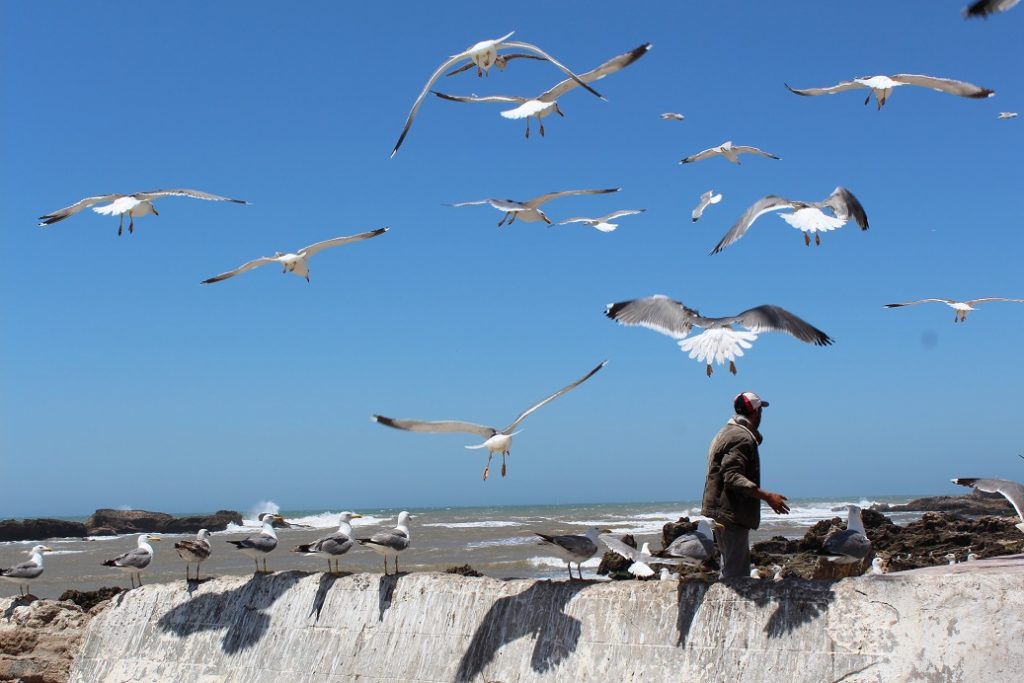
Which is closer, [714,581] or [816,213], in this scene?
[714,581]

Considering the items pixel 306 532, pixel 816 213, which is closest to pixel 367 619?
pixel 816 213

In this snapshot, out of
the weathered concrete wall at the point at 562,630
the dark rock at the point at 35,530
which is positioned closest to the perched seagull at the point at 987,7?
the weathered concrete wall at the point at 562,630

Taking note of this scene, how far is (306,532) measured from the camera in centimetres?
3167

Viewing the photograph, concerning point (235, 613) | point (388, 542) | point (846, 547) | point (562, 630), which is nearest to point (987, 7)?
point (846, 547)

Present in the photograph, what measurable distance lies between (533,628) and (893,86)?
830cm

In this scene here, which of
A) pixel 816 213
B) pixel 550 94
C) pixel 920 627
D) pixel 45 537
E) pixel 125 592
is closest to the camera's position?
pixel 920 627

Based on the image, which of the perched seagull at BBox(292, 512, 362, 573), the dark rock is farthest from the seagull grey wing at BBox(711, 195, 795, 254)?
the dark rock

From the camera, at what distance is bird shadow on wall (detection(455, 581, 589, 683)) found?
247 inches

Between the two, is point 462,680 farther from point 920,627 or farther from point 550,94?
point 550,94

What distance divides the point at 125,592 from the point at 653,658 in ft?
15.6

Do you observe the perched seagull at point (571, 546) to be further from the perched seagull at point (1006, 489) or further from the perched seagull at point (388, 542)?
the perched seagull at point (1006, 489)

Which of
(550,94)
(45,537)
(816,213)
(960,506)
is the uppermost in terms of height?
(550,94)

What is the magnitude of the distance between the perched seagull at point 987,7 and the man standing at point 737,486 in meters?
3.88

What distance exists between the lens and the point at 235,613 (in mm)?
7535
